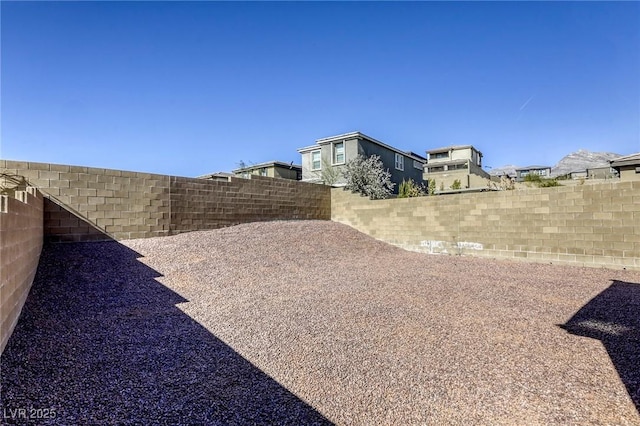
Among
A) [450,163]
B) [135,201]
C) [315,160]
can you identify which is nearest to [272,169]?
[315,160]

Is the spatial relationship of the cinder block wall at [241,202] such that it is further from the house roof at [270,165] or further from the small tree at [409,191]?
the house roof at [270,165]

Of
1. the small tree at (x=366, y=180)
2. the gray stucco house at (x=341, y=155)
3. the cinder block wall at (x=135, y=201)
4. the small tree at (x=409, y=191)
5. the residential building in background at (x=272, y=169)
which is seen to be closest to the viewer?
the cinder block wall at (x=135, y=201)

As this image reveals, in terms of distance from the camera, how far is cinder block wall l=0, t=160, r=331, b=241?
24.6 ft

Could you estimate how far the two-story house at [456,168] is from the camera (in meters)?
30.8

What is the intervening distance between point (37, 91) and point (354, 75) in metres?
12.6

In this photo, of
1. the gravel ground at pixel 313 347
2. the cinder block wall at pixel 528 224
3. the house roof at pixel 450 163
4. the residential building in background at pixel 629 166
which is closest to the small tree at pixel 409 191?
the cinder block wall at pixel 528 224

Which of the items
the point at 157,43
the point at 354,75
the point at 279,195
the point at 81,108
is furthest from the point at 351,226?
the point at 81,108

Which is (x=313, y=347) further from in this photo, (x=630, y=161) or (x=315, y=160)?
(x=630, y=161)

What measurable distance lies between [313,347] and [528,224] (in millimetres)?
9201

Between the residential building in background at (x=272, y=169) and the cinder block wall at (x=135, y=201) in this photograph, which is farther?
the residential building in background at (x=272, y=169)

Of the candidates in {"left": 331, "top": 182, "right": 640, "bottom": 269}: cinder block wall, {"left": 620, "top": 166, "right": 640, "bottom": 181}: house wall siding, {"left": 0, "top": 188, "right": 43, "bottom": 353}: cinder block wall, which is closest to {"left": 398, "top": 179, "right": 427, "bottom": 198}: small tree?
{"left": 331, "top": 182, "right": 640, "bottom": 269}: cinder block wall

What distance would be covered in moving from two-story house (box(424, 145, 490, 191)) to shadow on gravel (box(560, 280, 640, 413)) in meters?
24.3

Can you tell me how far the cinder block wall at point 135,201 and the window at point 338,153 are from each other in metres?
9.91

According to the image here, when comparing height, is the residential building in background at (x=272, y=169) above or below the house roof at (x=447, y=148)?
below
